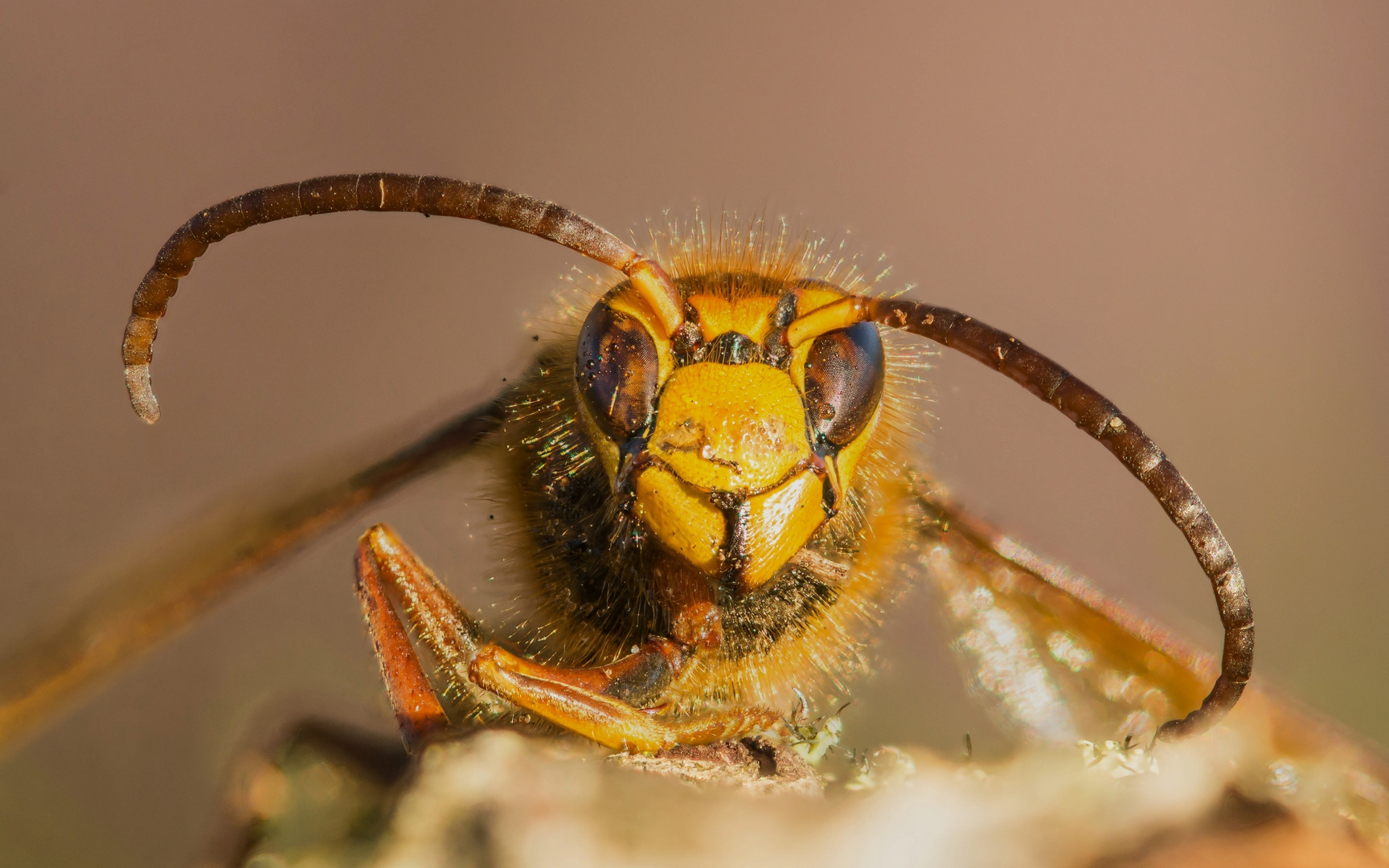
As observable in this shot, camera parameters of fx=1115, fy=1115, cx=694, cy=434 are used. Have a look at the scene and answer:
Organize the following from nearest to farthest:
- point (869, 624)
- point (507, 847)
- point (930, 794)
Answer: point (507, 847), point (930, 794), point (869, 624)

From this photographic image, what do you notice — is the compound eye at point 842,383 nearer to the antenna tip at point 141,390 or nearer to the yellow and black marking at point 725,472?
the yellow and black marking at point 725,472

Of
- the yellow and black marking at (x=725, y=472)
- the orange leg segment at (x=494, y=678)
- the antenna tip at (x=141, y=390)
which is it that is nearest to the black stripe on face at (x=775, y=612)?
the yellow and black marking at (x=725, y=472)

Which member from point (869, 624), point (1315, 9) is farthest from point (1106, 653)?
point (1315, 9)

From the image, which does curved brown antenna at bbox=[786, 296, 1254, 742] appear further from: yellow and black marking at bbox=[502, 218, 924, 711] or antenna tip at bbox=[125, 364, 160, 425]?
antenna tip at bbox=[125, 364, 160, 425]

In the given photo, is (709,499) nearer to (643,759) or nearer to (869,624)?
(643,759)

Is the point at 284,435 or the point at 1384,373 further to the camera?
the point at 1384,373

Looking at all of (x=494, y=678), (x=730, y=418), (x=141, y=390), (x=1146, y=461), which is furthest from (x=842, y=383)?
(x=141, y=390)

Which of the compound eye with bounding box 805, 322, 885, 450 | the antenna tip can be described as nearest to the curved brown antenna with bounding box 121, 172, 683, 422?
the antenna tip
